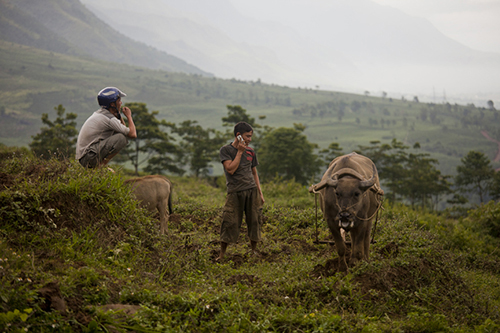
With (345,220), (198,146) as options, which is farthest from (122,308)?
(198,146)

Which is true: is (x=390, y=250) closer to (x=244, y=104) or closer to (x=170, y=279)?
(x=170, y=279)

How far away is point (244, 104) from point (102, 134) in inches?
7352

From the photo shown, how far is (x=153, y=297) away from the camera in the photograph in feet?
15.8

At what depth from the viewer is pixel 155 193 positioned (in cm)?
912

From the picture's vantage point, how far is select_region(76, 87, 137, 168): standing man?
23.3 feet

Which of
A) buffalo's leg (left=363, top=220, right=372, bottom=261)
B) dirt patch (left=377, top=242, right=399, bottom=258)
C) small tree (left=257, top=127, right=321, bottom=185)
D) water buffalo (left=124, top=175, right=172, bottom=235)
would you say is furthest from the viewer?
small tree (left=257, top=127, right=321, bottom=185)

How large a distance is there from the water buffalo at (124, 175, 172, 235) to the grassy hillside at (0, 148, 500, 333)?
1508 mm

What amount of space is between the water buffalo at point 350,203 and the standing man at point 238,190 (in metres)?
1.32

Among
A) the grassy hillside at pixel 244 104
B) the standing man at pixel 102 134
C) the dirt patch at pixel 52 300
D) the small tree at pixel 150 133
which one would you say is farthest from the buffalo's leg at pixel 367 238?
the grassy hillside at pixel 244 104

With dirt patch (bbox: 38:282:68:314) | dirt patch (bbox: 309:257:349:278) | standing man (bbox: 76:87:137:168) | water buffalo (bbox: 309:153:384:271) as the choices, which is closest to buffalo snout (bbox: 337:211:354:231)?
water buffalo (bbox: 309:153:384:271)

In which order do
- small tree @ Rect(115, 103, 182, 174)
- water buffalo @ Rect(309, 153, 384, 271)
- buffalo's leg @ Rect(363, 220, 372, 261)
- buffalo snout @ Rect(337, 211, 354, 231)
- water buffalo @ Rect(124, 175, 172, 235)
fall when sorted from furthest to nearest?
small tree @ Rect(115, 103, 182, 174) → water buffalo @ Rect(124, 175, 172, 235) → buffalo's leg @ Rect(363, 220, 372, 261) → water buffalo @ Rect(309, 153, 384, 271) → buffalo snout @ Rect(337, 211, 354, 231)

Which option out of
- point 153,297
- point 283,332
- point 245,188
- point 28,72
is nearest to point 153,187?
point 245,188

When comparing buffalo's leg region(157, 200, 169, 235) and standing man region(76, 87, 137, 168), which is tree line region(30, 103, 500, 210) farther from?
standing man region(76, 87, 137, 168)

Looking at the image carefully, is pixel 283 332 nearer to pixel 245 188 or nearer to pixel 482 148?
pixel 245 188
